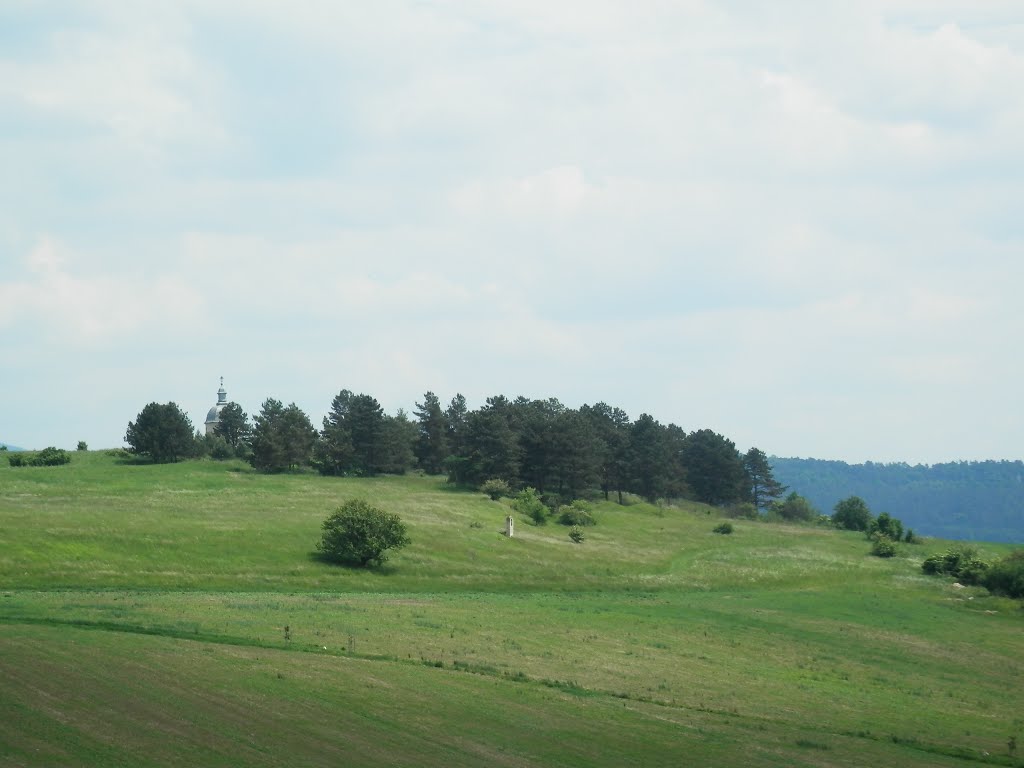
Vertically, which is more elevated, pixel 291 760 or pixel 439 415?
pixel 439 415

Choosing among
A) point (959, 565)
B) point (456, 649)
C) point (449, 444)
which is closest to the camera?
point (456, 649)

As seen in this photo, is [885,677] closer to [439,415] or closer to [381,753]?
[381,753]

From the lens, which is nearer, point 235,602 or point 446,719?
point 446,719

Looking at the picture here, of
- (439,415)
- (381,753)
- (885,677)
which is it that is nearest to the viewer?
(381,753)

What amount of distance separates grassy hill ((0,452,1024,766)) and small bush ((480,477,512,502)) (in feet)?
88.7

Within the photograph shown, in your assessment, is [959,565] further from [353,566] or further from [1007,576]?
[353,566]

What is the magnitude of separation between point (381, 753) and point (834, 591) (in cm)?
6818

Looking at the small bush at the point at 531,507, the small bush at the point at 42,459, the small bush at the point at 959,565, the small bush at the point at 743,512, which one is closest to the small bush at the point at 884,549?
the small bush at the point at 959,565

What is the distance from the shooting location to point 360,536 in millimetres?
76500

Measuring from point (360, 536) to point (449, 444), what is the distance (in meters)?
97.8

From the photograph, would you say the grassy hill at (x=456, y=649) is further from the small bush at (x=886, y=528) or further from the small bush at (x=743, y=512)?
the small bush at (x=743, y=512)

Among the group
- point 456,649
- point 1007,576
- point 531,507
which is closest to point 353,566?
point 456,649

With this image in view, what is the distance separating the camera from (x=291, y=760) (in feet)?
88.4

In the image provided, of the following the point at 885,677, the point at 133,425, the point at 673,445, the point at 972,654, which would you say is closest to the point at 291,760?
the point at 885,677
